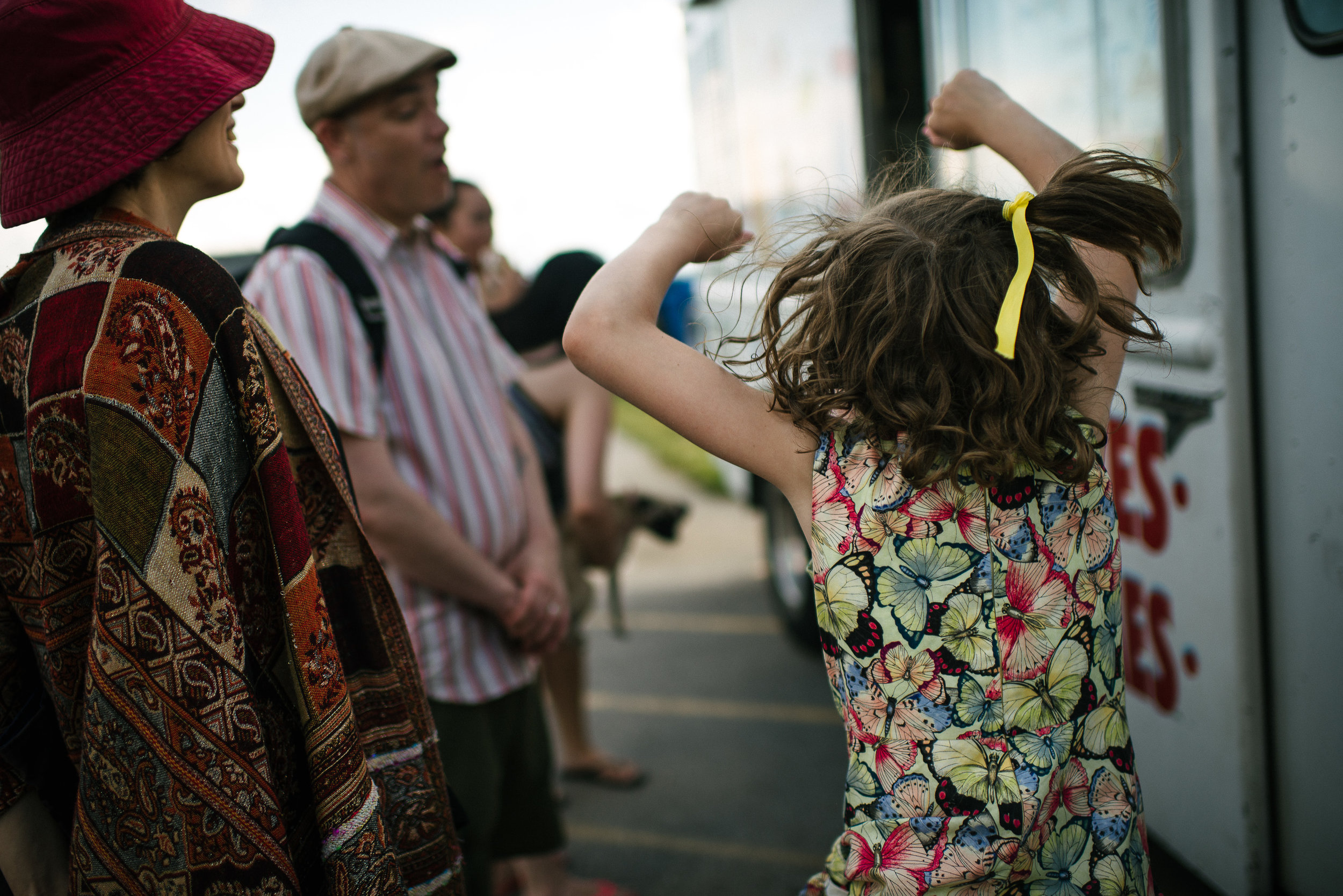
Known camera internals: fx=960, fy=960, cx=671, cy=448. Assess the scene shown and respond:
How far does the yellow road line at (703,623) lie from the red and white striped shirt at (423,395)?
300 centimetres

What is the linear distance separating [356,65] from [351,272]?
437mm

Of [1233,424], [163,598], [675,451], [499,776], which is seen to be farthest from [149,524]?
[675,451]

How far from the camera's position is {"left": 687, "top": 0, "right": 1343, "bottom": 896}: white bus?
174cm

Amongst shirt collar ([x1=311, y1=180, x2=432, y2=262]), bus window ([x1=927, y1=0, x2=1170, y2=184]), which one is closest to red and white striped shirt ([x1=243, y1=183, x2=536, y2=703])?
shirt collar ([x1=311, y1=180, x2=432, y2=262])

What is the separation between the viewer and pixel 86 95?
1.13 metres

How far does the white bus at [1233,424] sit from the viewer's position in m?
1.74

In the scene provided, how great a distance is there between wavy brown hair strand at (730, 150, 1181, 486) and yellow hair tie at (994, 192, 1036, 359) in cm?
3

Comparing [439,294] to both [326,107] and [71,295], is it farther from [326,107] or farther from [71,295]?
[71,295]

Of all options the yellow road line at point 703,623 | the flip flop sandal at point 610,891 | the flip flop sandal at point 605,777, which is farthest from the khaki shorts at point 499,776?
the yellow road line at point 703,623

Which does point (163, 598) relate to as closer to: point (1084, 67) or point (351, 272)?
point (351, 272)

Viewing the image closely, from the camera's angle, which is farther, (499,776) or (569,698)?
(569,698)

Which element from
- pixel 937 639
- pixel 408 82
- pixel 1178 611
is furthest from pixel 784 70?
pixel 937 639

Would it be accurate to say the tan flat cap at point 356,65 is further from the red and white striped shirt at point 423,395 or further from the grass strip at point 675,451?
the grass strip at point 675,451

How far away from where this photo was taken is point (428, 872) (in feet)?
4.42
